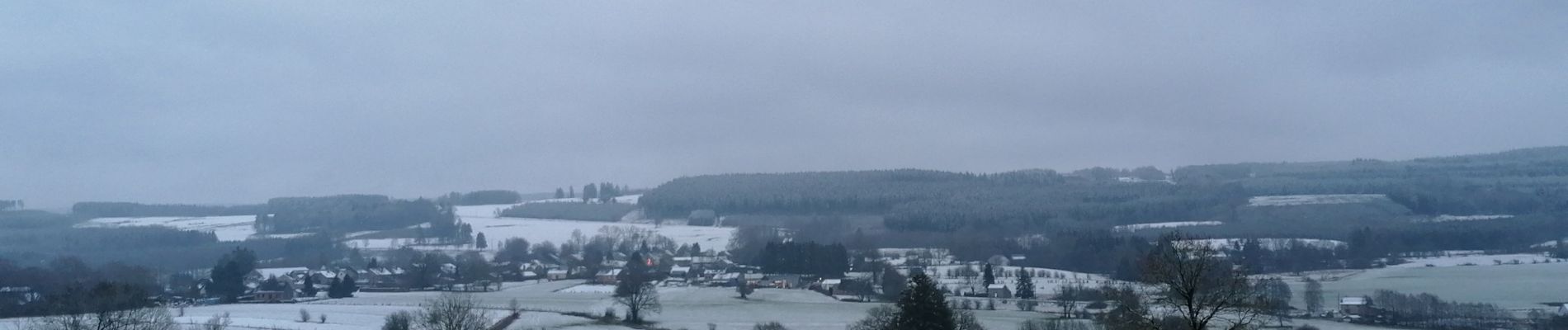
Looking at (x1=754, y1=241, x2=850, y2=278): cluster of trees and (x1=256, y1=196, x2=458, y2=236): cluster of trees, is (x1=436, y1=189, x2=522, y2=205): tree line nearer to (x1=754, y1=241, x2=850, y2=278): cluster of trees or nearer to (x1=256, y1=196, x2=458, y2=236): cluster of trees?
(x1=256, y1=196, x2=458, y2=236): cluster of trees

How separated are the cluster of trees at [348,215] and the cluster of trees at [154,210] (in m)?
2.37

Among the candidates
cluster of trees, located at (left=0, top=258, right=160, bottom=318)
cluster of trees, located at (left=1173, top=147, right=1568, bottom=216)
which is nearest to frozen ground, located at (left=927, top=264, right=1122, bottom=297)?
cluster of trees, located at (left=1173, top=147, right=1568, bottom=216)

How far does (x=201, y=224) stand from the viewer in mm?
63406

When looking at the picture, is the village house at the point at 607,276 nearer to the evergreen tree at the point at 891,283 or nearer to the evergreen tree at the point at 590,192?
the evergreen tree at the point at 891,283

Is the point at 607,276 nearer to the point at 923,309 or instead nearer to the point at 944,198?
the point at 944,198

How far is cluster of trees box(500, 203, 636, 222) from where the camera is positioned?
77.0 m

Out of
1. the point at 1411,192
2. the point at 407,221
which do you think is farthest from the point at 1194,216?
Answer: the point at 407,221

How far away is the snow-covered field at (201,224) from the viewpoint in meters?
57.0

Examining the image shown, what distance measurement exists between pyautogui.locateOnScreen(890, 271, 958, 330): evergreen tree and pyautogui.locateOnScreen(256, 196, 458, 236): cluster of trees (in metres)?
53.1

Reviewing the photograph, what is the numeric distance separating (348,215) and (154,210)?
40.5 feet

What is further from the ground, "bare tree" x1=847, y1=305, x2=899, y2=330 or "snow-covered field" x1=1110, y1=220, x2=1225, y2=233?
"snow-covered field" x1=1110, y1=220, x2=1225, y2=233

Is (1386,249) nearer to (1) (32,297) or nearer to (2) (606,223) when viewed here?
(1) (32,297)

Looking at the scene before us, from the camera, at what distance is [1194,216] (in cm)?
4841

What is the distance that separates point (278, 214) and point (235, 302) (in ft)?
102
